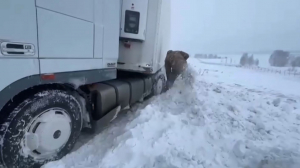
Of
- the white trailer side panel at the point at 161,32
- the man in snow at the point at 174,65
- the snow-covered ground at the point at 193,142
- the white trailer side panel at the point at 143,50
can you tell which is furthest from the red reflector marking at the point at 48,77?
the man in snow at the point at 174,65

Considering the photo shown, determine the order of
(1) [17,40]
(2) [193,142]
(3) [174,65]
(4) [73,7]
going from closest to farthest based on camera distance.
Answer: (1) [17,40], (4) [73,7], (2) [193,142], (3) [174,65]

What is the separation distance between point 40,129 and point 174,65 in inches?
216

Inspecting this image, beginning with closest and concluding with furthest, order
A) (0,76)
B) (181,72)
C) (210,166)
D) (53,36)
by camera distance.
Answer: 1. (0,76)
2. (53,36)
3. (210,166)
4. (181,72)

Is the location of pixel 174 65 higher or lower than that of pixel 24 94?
higher

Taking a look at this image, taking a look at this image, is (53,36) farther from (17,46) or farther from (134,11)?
(134,11)

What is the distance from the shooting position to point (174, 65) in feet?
22.4

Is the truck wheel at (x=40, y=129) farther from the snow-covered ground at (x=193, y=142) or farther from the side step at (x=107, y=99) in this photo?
the side step at (x=107, y=99)

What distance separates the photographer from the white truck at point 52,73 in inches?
63.5

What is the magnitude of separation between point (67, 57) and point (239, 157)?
289 centimetres

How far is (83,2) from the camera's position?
7.43 ft

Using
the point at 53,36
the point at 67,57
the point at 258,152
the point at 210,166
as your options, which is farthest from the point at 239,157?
the point at 53,36

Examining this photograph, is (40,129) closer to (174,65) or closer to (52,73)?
(52,73)

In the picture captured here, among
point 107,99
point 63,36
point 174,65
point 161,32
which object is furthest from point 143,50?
point 174,65

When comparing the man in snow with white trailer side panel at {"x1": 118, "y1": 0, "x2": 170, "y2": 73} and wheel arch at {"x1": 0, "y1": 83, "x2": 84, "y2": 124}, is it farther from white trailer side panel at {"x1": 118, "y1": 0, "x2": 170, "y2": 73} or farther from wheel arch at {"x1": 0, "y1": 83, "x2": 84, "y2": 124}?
wheel arch at {"x1": 0, "y1": 83, "x2": 84, "y2": 124}
